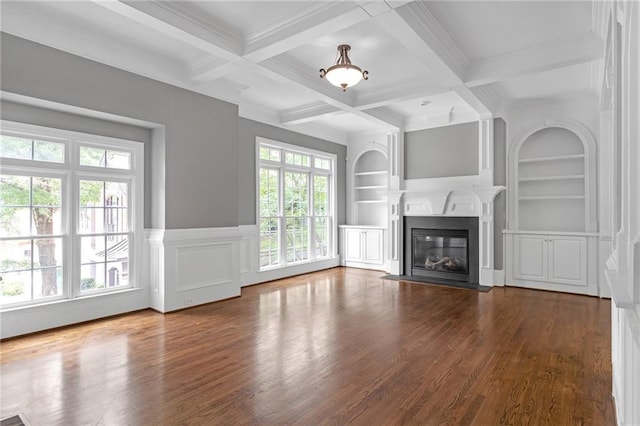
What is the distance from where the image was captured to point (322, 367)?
116 inches

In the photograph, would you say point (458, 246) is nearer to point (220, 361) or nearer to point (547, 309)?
point (547, 309)

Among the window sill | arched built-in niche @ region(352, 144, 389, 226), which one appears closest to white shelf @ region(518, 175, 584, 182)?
arched built-in niche @ region(352, 144, 389, 226)

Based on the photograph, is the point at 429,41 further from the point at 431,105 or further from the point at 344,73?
the point at 431,105

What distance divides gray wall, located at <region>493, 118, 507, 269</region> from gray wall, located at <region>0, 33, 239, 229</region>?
431cm

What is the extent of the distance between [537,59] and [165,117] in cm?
440

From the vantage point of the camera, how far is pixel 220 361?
122 inches

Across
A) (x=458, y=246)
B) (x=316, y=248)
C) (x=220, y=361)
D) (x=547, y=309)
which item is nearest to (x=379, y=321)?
(x=220, y=361)

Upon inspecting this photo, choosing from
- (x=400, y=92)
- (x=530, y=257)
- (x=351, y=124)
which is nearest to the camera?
(x=400, y=92)

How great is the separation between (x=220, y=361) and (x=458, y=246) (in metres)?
4.93

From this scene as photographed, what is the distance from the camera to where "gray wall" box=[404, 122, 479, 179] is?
21.4 feet

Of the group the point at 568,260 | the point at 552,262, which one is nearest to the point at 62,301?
the point at 552,262

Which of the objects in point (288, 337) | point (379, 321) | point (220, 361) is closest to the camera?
point (220, 361)

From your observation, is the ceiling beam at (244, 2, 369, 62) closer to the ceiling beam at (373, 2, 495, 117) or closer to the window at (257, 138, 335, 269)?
the ceiling beam at (373, 2, 495, 117)

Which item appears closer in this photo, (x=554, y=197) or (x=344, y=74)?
(x=344, y=74)
